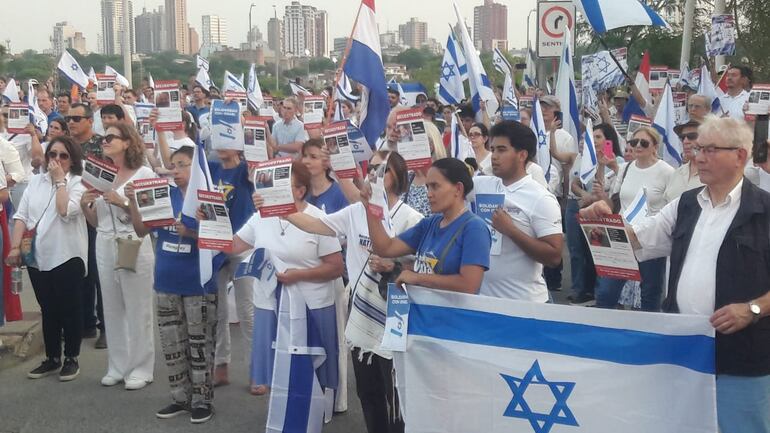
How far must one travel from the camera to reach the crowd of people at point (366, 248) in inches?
154

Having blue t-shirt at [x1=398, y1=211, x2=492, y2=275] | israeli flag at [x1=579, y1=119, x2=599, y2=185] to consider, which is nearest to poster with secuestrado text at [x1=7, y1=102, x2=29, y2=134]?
israeli flag at [x1=579, y1=119, x2=599, y2=185]

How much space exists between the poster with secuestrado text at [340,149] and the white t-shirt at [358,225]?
472 millimetres

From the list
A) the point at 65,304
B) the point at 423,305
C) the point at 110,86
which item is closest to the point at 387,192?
the point at 423,305

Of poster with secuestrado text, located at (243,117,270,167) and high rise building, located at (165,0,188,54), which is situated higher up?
high rise building, located at (165,0,188,54)

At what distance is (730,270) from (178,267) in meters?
3.64

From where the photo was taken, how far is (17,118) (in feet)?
35.3

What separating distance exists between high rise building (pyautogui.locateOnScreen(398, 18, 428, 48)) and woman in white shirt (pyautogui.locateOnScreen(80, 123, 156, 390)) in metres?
115

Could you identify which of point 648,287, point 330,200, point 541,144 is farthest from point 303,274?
point 541,144

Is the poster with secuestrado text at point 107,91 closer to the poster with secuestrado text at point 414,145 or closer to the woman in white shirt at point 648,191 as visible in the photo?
the woman in white shirt at point 648,191

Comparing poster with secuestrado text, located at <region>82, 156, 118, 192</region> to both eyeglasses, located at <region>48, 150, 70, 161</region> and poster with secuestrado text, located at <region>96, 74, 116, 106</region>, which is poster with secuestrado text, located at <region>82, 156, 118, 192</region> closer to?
eyeglasses, located at <region>48, 150, 70, 161</region>

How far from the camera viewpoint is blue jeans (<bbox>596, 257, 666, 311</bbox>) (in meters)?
7.53

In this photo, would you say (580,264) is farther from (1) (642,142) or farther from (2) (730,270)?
(2) (730,270)

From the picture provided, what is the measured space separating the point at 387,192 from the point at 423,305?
1.12 meters

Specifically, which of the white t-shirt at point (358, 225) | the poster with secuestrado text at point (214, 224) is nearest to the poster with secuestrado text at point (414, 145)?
the white t-shirt at point (358, 225)
